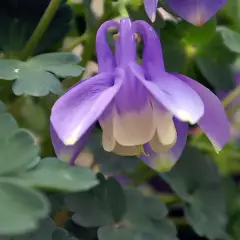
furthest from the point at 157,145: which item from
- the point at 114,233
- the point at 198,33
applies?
the point at 198,33

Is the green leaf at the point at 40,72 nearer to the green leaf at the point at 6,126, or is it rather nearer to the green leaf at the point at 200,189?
the green leaf at the point at 6,126

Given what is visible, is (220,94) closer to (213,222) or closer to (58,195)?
(213,222)

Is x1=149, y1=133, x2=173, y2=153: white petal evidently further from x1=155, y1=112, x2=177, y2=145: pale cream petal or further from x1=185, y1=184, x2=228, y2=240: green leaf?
x1=185, y1=184, x2=228, y2=240: green leaf

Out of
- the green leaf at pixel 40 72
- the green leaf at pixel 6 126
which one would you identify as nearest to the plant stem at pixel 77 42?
the green leaf at pixel 40 72

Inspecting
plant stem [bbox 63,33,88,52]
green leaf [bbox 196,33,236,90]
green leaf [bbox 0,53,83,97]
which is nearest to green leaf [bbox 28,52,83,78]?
green leaf [bbox 0,53,83,97]

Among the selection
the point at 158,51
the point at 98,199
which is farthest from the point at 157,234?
the point at 158,51

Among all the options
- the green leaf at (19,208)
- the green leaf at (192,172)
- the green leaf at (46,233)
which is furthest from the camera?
the green leaf at (192,172)

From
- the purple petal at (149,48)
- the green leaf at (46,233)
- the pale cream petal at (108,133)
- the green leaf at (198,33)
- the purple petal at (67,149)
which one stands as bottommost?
the green leaf at (46,233)
